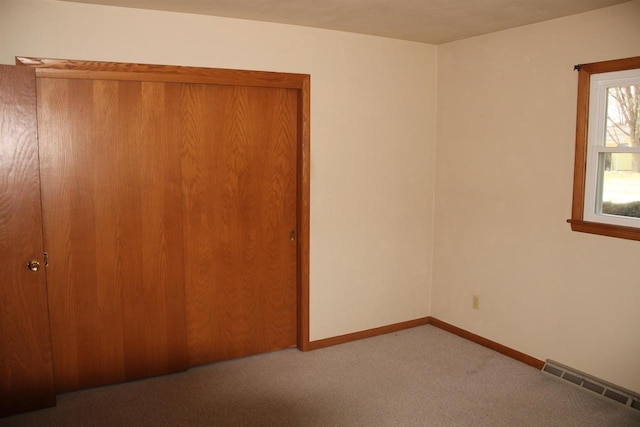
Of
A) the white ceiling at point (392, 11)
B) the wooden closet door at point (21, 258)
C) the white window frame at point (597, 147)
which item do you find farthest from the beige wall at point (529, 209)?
the wooden closet door at point (21, 258)

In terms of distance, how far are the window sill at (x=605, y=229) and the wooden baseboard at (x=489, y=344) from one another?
39.8 inches

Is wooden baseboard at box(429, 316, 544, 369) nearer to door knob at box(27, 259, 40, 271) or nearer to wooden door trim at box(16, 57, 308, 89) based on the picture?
wooden door trim at box(16, 57, 308, 89)

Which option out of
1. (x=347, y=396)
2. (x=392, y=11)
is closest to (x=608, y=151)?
(x=392, y=11)

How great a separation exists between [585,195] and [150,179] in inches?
111

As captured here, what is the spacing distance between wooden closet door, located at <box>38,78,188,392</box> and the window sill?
2616 mm

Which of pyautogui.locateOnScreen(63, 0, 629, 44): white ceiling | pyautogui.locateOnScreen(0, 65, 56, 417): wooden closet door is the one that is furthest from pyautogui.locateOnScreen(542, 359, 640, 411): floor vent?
pyautogui.locateOnScreen(0, 65, 56, 417): wooden closet door

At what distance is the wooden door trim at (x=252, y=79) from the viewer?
3004 mm

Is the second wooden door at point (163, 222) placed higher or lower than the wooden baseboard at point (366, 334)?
higher

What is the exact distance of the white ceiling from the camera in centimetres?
298

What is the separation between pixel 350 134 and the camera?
13.0 feet

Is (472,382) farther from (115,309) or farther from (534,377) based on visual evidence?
(115,309)

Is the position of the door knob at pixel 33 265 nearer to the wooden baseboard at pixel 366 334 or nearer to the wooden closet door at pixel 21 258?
the wooden closet door at pixel 21 258

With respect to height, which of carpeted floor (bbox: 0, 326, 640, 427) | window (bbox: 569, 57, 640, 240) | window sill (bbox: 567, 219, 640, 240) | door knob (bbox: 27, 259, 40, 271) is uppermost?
window (bbox: 569, 57, 640, 240)

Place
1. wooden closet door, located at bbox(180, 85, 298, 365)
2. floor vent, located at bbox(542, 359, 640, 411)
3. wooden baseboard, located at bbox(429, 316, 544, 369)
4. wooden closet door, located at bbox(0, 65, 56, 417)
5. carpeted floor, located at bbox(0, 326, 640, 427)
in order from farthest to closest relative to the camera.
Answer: wooden baseboard, located at bbox(429, 316, 544, 369), wooden closet door, located at bbox(180, 85, 298, 365), floor vent, located at bbox(542, 359, 640, 411), carpeted floor, located at bbox(0, 326, 640, 427), wooden closet door, located at bbox(0, 65, 56, 417)
